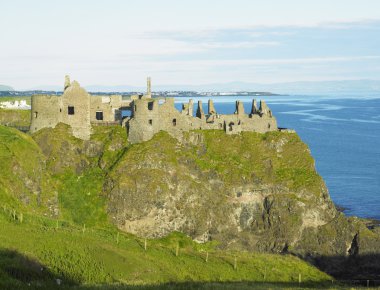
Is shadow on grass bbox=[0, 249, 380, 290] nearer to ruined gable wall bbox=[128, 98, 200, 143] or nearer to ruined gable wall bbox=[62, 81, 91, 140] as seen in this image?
ruined gable wall bbox=[128, 98, 200, 143]

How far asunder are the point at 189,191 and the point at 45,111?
71.2 ft

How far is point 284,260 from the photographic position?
251ft

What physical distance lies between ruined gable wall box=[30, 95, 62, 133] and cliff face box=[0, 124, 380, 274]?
132 cm

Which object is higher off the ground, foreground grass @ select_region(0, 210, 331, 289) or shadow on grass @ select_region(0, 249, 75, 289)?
shadow on grass @ select_region(0, 249, 75, 289)

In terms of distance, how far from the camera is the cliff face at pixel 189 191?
7806cm

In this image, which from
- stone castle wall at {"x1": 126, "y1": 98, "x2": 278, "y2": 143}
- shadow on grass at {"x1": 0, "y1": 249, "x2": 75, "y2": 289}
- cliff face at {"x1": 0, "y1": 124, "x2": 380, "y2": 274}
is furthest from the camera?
stone castle wall at {"x1": 126, "y1": 98, "x2": 278, "y2": 143}

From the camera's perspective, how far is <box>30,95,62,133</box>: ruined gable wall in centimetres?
8400

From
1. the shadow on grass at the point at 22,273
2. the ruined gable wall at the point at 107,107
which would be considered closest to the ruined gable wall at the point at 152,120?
the ruined gable wall at the point at 107,107

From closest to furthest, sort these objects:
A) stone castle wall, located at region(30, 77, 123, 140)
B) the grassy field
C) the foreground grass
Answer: the foreground grass, the grassy field, stone castle wall, located at region(30, 77, 123, 140)

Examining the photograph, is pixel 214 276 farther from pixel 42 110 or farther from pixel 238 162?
pixel 42 110

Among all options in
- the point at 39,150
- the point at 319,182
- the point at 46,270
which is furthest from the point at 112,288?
the point at 319,182

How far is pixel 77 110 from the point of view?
3346 inches

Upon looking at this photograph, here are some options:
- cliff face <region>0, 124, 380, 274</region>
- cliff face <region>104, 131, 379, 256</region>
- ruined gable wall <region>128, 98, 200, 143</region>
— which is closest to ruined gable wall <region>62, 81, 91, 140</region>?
cliff face <region>0, 124, 380, 274</region>

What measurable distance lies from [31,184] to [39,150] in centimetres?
717
